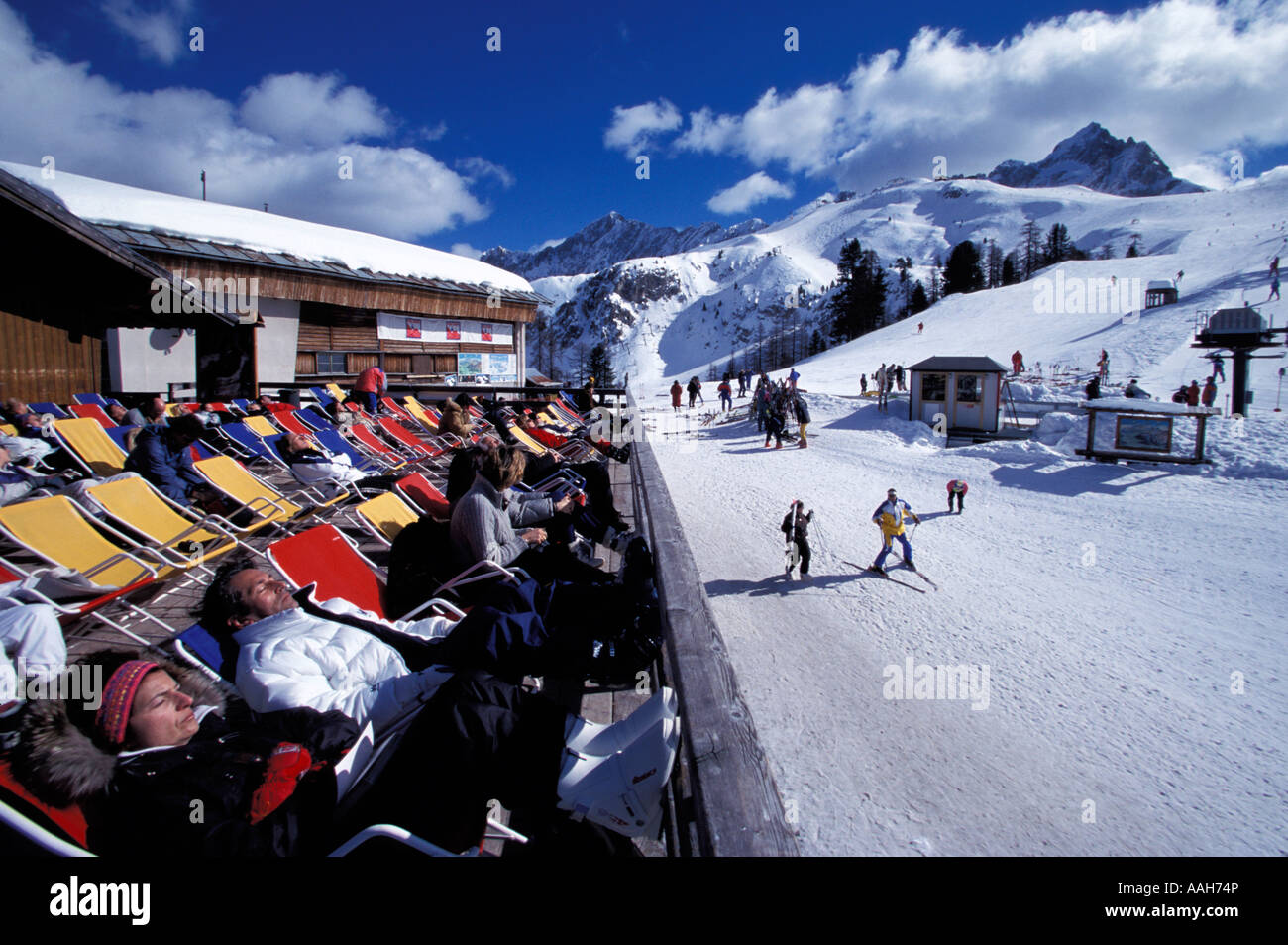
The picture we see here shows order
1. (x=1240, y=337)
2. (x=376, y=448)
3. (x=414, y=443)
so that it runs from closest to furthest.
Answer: (x=376, y=448) < (x=414, y=443) < (x=1240, y=337)

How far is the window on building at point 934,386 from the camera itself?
75.9ft

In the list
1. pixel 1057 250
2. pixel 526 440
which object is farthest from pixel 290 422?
pixel 1057 250

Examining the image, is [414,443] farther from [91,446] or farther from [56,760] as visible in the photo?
[56,760]

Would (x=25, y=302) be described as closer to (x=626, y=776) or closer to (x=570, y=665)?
(x=570, y=665)

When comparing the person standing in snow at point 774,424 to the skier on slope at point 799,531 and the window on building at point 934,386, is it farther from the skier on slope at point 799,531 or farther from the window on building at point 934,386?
the skier on slope at point 799,531

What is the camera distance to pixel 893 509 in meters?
9.28

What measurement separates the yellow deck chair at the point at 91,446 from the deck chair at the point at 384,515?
12.2 ft

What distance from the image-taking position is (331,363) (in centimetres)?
1588

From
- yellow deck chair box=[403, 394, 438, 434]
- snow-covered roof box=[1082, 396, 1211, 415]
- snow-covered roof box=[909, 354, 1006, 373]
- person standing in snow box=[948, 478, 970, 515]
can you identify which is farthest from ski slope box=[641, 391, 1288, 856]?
snow-covered roof box=[909, 354, 1006, 373]

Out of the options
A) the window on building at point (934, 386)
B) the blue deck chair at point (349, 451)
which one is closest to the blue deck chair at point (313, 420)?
the blue deck chair at point (349, 451)

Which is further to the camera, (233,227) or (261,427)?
(233,227)

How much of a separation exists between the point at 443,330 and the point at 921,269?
142150 millimetres

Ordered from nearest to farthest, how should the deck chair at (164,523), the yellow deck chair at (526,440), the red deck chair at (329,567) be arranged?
the red deck chair at (329,567) → the deck chair at (164,523) → the yellow deck chair at (526,440)

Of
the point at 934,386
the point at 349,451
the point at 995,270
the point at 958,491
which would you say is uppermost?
the point at 995,270
